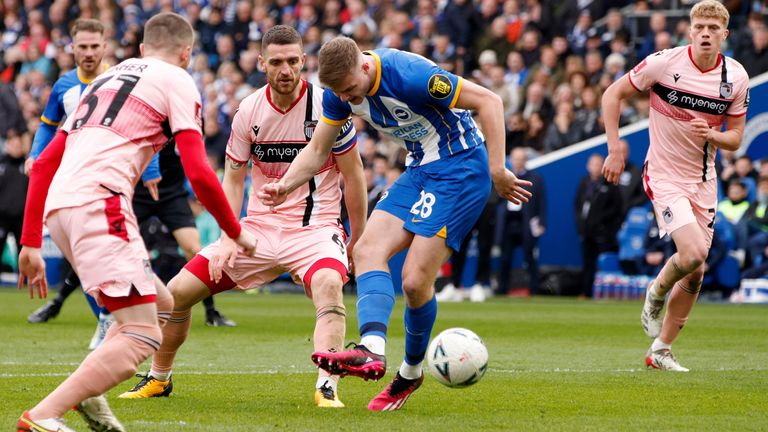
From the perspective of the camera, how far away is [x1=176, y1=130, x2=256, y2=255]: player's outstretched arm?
5.71 metres

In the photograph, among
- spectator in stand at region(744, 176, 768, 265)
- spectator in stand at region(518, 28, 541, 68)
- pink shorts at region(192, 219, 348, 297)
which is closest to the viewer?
pink shorts at region(192, 219, 348, 297)

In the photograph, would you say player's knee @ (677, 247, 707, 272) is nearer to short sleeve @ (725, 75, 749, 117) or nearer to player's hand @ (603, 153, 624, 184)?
player's hand @ (603, 153, 624, 184)

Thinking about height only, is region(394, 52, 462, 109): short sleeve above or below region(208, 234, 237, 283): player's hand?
above

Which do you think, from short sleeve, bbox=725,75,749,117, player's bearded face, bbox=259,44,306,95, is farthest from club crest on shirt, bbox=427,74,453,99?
Answer: short sleeve, bbox=725,75,749,117

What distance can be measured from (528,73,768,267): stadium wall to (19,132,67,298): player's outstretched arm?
14.9m

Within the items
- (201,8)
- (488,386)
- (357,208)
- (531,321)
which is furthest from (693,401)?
(201,8)

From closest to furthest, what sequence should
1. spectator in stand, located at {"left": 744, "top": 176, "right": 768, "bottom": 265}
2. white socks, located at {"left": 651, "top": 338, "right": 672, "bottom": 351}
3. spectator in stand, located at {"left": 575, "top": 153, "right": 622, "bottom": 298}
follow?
white socks, located at {"left": 651, "top": 338, "right": 672, "bottom": 351} < spectator in stand, located at {"left": 744, "top": 176, "right": 768, "bottom": 265} < spectator in stand, located at {"left": 575, "top": 153, "right": 622, "bottom": 298}

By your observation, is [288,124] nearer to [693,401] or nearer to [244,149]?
[244,149]

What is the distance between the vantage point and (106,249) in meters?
5.67

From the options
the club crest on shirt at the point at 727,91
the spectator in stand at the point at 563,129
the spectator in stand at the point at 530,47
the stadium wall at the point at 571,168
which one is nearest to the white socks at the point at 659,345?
the club crest on shirt at the point at 727,91

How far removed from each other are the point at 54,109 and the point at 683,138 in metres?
5.35

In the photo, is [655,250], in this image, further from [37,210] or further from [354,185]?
[37,210]

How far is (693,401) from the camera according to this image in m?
7.45

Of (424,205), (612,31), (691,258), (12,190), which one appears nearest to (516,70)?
(612,31)
